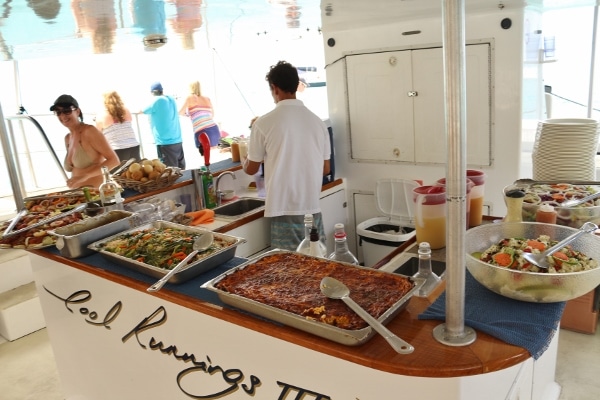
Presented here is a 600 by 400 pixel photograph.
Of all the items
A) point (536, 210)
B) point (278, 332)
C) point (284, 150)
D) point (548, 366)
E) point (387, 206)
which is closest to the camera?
point (278, 332)

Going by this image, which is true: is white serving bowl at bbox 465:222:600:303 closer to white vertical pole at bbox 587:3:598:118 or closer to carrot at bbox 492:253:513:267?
carrot at bbox 492:253:513:267

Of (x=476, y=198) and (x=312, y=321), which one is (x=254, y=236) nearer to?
(x=476, y=198)

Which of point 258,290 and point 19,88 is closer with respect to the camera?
point 258,290

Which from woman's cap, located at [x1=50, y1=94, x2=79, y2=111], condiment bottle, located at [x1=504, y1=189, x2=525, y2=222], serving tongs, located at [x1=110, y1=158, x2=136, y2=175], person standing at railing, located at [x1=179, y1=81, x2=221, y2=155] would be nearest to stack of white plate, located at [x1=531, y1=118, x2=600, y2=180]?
condiment bottle, located at [x1=504, y1=189, x2=525, y2=222]

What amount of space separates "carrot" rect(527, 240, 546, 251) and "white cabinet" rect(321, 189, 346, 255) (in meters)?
2.22

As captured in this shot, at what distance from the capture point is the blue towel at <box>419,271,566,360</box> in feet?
3.92

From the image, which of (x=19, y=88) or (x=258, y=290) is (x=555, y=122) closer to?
(x=258, y=290)

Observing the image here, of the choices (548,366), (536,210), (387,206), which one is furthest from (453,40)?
(387,206)

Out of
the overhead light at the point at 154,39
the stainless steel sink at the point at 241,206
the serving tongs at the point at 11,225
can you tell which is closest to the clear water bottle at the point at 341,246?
the serving tongs at the point at 11,225

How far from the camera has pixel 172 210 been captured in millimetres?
2805

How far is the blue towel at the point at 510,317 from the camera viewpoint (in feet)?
3.92

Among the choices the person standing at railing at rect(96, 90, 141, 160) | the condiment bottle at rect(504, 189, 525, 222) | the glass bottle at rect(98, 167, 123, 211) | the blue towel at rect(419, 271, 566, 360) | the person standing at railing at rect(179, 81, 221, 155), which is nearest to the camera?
the blue towel at rect(419, 271, 566, 360)

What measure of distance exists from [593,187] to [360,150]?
1.94 meters

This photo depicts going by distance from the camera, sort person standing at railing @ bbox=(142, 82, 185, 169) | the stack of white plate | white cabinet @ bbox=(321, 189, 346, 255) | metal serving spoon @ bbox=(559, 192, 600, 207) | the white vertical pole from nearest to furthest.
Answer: metal serving spoon @ bbox=(559, 192, 600, 207)
the stack of white plate
white cabinet @ bbox=(321, 189, 346, 255)
the white vertical pole
person standing at railing @ bbox=(142, 82, 185, 169)
